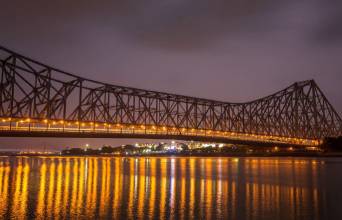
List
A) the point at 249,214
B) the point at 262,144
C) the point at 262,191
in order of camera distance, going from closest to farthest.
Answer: the point at 249,214 < the point at 262,191 < the point at 262,144

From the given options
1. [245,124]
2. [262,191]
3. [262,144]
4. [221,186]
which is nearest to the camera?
[262,191]

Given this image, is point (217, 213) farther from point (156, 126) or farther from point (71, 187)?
point (156, 126)

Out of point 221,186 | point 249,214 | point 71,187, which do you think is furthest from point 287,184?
point 71,187

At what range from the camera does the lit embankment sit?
177 feet

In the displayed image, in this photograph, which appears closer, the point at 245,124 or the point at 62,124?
the point at 62,124

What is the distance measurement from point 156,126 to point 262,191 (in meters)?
58.2

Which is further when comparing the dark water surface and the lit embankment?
the lit embankment

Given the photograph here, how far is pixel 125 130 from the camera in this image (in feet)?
253

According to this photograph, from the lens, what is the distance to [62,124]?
61.5m

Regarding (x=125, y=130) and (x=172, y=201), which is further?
(x=125, y=130)

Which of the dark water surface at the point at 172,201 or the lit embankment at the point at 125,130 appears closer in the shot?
the dark water surface at the point at 172,201

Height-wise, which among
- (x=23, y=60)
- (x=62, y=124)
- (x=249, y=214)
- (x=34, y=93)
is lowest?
(x=249, y=214)

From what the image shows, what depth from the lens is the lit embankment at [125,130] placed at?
53844 millimetres

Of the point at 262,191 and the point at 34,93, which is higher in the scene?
the point at 34,93
